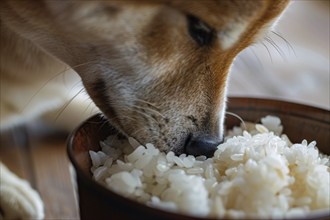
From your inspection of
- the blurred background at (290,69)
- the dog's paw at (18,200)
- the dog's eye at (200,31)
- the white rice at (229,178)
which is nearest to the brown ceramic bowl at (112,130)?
the white rice at (229,178)

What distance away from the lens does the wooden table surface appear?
1164 mm

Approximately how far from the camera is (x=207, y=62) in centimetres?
92

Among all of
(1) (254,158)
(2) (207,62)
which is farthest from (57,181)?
(1) (254,158)

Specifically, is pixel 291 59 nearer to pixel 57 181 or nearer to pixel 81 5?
→ pixel 57 181

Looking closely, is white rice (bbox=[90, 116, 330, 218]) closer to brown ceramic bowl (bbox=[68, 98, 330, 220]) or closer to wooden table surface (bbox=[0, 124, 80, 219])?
brown ceramic bowl (bbox=[68, 98, 330, 220])

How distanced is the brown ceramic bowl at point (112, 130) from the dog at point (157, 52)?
0.05 meters

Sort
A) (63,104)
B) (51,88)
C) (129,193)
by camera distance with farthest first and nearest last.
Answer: (63,104) < (51,88) < (129,193)

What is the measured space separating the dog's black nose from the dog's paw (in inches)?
13.9

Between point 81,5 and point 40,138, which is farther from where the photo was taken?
point 40,138

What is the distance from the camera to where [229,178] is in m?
0.76

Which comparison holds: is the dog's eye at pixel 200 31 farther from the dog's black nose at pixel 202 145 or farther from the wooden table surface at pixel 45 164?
the wooden table surface at pixel 45 164

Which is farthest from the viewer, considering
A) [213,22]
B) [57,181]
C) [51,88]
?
[51,88]

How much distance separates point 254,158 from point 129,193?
18 cm

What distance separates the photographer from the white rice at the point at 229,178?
2.20 feet
